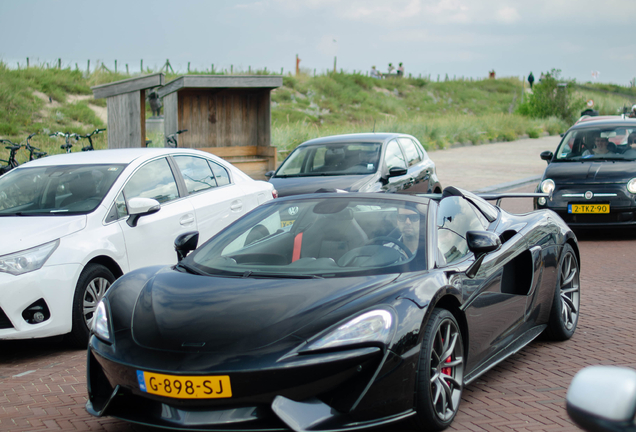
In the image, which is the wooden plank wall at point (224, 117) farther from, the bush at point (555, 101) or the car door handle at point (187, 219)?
the bush at point (555, 101)

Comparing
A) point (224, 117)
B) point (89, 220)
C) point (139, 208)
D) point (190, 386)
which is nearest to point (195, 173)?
point (139, 208)

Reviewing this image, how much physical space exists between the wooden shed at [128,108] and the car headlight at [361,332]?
9.17m

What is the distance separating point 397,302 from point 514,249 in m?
1.64

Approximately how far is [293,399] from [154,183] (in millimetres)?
4135

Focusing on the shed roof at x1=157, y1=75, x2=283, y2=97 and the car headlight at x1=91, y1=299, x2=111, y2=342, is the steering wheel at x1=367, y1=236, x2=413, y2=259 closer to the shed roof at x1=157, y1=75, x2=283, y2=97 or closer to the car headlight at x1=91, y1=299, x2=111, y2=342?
the car headlight at x1=91, y1=299, x2=111, y2=342

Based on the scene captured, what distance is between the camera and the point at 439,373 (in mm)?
3594

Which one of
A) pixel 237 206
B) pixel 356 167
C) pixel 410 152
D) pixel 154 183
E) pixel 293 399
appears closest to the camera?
pixel 293 399

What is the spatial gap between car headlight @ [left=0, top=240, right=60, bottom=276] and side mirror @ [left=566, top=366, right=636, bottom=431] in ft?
14.9

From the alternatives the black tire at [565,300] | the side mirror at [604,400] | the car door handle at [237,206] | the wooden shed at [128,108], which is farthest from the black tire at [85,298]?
the wooden shed at [128,108]

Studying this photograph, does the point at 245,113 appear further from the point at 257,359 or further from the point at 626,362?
the point at 257,359

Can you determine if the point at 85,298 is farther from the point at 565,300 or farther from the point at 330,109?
the point at 330,109

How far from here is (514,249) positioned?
187 inches

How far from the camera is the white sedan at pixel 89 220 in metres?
5.12

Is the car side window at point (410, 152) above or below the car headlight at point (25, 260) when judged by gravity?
above
